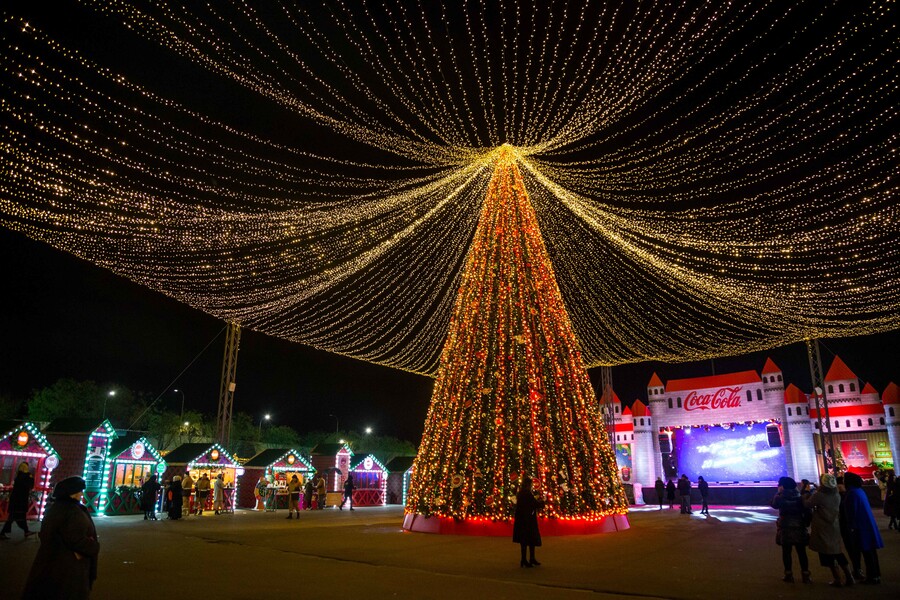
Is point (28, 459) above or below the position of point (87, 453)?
below

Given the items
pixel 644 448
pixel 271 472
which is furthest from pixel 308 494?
pixel 644 448

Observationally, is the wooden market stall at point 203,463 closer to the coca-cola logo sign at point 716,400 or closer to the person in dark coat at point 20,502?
the person in dark coat at point 20,502

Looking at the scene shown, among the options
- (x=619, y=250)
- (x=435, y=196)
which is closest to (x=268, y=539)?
(x=435, y=196)

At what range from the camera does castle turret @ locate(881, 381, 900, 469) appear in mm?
35812

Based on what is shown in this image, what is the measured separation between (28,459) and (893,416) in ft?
145

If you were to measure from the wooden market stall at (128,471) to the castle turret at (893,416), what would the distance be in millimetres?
40401

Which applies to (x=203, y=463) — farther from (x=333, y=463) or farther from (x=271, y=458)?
(x=333, y=463)

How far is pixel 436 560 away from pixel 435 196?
7.71 metres

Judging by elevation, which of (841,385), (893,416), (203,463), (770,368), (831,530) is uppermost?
(770,368)

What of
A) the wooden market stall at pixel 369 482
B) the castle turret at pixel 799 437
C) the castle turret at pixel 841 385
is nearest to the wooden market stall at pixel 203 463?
the wooden market stall at pixel 369 482

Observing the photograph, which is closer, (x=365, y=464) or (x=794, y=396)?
(x=365, y=464)

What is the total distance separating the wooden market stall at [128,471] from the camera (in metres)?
20.6

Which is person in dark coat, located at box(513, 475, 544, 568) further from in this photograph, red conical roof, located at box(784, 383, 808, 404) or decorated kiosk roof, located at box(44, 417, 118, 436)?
red conical roof, located at box(784, 383, 808, 404)

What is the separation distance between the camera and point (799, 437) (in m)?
37.6
